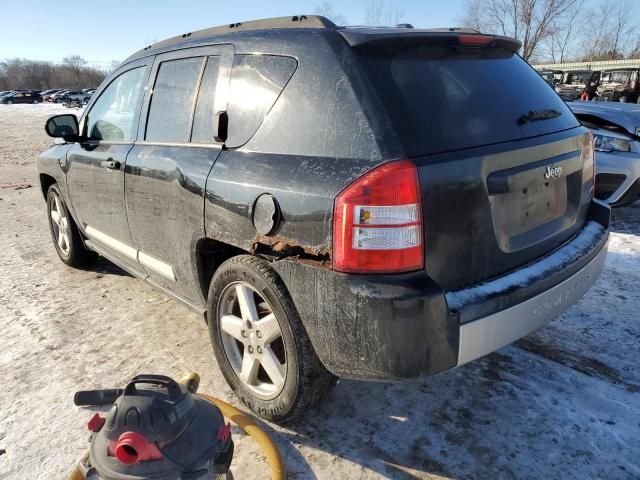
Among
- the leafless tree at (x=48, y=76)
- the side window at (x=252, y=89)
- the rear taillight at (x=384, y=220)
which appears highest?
the leafless tree at (x=48, y=76)

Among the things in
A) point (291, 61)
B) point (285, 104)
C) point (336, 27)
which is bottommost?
point (285, 104)

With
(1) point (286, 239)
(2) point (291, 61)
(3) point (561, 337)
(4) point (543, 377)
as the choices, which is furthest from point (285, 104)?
(3) point (561, 337)

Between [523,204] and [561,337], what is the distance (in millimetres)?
1479

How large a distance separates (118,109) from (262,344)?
7.43ft

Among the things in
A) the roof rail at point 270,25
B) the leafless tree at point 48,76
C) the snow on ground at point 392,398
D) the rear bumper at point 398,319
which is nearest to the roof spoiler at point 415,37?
the roof rail at point 270,25

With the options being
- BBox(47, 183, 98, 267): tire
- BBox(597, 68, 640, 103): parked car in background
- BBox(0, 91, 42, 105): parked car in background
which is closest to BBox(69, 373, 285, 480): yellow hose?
BBox(47, 183, 98, 267): tire

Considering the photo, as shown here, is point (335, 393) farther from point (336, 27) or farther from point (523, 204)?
point (336, 27)

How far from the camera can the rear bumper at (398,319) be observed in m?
1.84

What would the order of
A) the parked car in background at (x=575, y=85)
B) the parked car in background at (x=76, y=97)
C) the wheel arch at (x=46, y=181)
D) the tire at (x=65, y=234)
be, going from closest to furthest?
1. the tire at (x=65, y=234)
2. the wheel arch at (x=46, y=181)
3. the parked car in background at (x=575, y=85)
4. the parked car in background at (x=76, y=97)

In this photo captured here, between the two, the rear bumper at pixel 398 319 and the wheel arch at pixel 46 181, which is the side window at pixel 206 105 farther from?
the wheel arch at pixel 46 181

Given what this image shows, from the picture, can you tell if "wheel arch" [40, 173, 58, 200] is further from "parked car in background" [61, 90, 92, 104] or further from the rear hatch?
"parked car in background" [61, 90, 92, 104]

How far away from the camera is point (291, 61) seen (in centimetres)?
226

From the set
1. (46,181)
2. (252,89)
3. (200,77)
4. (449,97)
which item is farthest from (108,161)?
(449,97)

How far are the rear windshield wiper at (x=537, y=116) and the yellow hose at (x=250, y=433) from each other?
1841 millimetres
